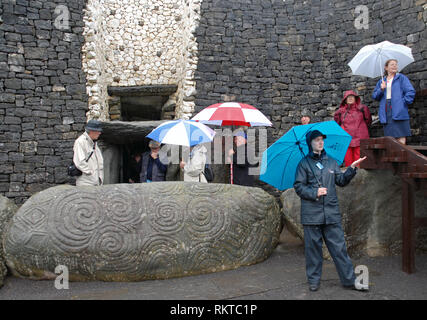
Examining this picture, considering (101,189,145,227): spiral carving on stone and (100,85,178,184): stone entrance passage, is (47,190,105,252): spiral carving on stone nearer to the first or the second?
(101,189,145,227): spiral carving on stone

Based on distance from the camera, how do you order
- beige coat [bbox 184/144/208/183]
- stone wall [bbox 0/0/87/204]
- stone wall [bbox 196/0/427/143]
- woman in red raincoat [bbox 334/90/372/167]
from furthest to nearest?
stone wall [bbox 196/0/427/143] → stone wall [bbox 0/0/87/204] → woman in red raincoat [bbox 334/90/372/167] → beige coat [bbox 184/144/208/183]

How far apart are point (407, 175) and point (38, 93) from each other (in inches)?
263

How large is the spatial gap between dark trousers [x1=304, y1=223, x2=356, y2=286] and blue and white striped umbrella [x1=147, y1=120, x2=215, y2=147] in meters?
1.96

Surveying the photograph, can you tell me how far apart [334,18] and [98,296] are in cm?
768

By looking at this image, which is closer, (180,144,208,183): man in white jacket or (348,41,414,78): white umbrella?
(180,144,208,183): man in white jacket

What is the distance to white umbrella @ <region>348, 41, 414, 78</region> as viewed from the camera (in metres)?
5.92

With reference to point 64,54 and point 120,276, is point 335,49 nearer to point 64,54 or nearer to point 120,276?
point 64,54

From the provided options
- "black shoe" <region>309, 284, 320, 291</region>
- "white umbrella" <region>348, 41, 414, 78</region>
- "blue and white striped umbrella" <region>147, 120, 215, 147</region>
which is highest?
"white umbrella" <region>348, 41, 414, 78</region>

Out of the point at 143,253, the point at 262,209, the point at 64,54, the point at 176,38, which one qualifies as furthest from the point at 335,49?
the point at 143,253

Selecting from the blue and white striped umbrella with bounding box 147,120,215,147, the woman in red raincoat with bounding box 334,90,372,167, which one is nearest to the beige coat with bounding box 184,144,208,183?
the blue and white striped umbrella with bounding box 147,120,215,147

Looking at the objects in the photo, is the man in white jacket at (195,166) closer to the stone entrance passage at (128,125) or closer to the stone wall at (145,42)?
the stone entrance passage at (128,125)

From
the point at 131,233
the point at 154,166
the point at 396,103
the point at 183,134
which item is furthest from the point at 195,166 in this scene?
the point at 396,103

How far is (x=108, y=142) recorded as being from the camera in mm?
8031

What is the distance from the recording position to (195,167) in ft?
17.2
